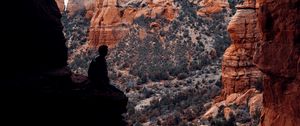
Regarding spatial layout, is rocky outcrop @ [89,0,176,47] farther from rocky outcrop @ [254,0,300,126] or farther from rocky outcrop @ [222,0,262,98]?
rocky outcrop @ [254,0,300,126]

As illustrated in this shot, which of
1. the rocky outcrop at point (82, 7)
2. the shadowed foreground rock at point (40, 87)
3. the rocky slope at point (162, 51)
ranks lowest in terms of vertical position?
the rocky slope at point (162, 51)

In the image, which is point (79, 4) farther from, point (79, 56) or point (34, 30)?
point (34, 30)

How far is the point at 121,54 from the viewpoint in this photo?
57688 mm

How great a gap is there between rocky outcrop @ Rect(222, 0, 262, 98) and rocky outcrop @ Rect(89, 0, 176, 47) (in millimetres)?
25835

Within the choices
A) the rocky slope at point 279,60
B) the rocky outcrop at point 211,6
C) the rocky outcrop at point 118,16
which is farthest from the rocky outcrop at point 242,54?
the rocky outcrop at point 118,16

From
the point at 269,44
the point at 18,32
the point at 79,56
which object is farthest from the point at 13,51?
the point at 79,56

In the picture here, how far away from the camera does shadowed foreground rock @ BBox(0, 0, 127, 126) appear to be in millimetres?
13219

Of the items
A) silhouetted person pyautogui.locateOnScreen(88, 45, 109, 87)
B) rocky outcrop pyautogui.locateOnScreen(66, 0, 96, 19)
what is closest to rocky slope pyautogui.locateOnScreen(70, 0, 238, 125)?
rocky outcrop pyautogui.locateOnScreen(66, 0, 96, 19)

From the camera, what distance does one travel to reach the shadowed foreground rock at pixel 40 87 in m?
13.2

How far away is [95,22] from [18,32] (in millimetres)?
46738

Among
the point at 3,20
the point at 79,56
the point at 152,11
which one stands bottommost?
the point at 79,56

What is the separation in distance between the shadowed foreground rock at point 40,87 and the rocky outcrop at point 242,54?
17606 millimetres

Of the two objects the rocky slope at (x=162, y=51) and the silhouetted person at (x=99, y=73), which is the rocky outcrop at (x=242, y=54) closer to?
the rocky slope at (x=162, y=51)

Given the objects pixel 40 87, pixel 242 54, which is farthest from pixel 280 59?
pixel 242 54
